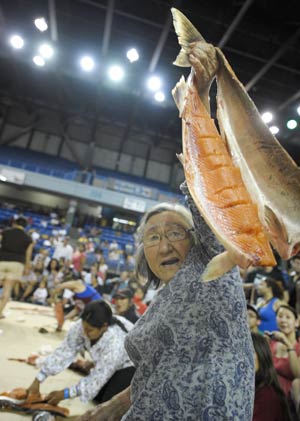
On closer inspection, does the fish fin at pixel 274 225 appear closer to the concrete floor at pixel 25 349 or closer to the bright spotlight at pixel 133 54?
the concrete floor at pixel 25 349

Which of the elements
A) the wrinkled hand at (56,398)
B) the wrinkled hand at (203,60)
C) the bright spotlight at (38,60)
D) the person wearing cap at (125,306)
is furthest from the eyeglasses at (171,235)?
the bright spotlight at (38,60)

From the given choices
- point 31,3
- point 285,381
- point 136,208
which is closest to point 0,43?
point 31,3

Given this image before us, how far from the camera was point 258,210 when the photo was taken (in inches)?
26.2

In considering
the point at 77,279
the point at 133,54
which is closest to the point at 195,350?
the point at 77,279

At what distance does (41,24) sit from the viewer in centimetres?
930

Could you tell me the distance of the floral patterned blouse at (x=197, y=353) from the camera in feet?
2.37

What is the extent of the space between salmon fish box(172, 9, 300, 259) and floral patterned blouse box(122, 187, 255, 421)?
210 millimetres

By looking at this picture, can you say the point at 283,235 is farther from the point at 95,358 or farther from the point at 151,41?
the point at 151,41

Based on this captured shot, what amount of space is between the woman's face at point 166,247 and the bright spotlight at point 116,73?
11503 millimetres

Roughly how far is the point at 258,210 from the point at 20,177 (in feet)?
48.1

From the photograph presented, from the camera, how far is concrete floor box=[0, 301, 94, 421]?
2.37m

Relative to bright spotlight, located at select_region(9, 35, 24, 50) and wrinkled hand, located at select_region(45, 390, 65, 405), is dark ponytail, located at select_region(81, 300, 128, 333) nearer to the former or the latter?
wrinkled hand, located at select_region(45, 390, 65, 405)

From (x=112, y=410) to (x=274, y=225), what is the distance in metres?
0.99

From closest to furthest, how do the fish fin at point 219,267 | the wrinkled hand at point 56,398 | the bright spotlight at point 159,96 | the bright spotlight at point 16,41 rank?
1. the fish fin at point 219,267
2. the wrinkled hand at point 56,398
3. the bright spotlight at point 16,41
4. the bright spotlight at point 159,96
